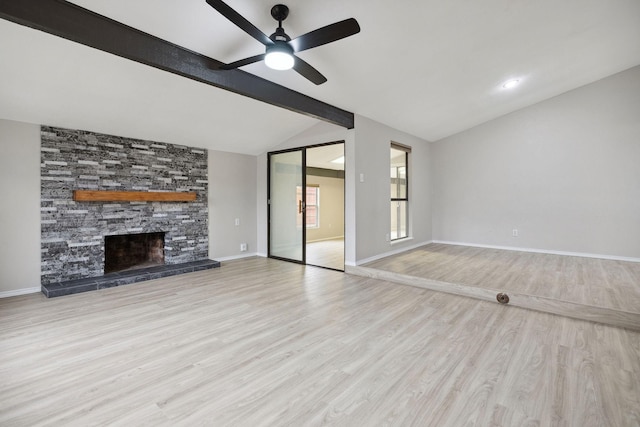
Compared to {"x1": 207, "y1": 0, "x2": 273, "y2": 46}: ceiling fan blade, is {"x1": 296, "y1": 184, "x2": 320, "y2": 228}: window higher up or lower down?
lower down

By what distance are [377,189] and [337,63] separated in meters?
2.31

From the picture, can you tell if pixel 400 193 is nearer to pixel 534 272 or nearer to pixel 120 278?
pixel 534 272

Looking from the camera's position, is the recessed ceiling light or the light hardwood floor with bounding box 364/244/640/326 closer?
the light hardwood floor with bounding box 364/244/640/326

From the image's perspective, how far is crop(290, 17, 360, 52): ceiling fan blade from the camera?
197cm

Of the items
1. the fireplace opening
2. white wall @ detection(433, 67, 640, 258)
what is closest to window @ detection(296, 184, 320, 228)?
white wall @ detection(433, 67, 640, 258)

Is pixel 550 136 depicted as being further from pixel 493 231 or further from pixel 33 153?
pixel 33 153

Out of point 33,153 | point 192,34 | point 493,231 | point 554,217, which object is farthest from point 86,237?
point 554,217

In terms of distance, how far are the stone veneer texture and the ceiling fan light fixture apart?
10.2ft

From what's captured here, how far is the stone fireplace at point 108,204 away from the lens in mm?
3731

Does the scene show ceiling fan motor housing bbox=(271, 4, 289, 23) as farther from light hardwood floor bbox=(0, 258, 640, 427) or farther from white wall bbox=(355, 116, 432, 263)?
light hardwood floor bbox=(0, 258, 640, 427)

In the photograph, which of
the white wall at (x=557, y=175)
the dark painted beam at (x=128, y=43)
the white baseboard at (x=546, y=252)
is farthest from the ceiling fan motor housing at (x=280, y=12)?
the white baseboard at (x=546, y=252)

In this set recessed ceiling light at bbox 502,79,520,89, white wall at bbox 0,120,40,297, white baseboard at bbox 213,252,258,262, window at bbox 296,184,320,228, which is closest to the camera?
white wall at bbox 0,120,40,297

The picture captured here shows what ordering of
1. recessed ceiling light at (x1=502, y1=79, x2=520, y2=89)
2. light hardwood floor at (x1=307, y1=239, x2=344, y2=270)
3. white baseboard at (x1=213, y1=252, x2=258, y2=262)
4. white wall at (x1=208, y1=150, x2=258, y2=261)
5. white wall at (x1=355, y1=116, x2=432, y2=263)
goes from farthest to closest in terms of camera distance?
A: white baseboard at (x1=213, y1=252, x2=258, y2=262) < white wall at (x1=208, y1=150, x2=258, y2=261) < light hardwood floor at (x1=307, y1=239, x2=344, y2=270) < white wall at (x1=355, y1=116, x2=432, y2=263) < recessed ceiling light at (x1=502, y1=79, x2=520, y2=89)

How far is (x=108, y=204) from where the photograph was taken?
13.7 feet
